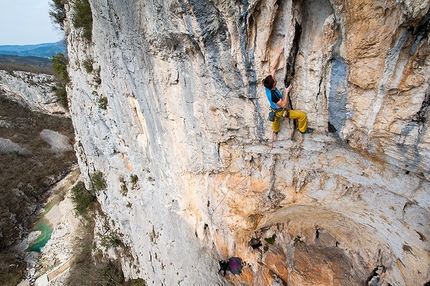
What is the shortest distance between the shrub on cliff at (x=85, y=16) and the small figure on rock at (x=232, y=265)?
395 inches

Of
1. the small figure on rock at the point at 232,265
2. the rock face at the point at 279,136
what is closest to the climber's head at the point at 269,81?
the rock face at the point at 279,136

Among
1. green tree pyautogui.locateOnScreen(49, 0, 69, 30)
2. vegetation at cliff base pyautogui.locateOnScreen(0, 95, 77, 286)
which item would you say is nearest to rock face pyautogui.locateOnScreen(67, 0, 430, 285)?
green tree pyautogui.locateOnScreen(49, 0, 69, 30)

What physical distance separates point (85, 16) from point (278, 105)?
9134 millimetres

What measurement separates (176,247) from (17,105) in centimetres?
4081

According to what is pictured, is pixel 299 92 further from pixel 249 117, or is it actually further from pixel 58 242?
pixel 58 242

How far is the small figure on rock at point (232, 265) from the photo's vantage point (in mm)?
7063

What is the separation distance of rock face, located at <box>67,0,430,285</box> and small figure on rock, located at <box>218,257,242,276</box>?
0.25 meters

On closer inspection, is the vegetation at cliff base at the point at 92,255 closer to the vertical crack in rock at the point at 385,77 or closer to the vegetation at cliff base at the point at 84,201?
the vegetation at cliff base at the point at 84,201

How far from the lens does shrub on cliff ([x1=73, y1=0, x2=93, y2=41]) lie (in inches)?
342

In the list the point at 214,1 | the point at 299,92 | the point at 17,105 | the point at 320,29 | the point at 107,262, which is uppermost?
the point at 214,1

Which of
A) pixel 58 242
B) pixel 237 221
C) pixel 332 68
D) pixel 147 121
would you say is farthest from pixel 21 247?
pixel 332 68

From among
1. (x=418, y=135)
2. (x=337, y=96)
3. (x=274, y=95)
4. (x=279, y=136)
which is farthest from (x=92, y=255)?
(x=418, y=135)

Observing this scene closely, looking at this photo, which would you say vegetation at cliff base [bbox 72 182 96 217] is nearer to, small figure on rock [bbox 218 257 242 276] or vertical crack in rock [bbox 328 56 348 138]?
small figure on rock [bbox 218 257 242 276]

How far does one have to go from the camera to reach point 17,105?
3459 centimetres
